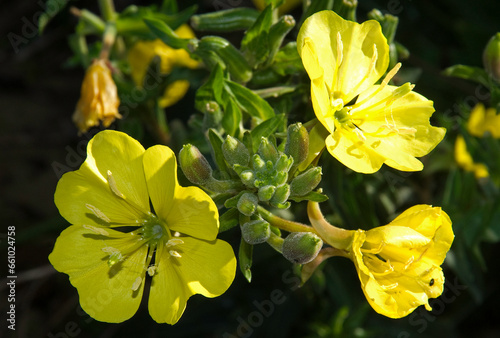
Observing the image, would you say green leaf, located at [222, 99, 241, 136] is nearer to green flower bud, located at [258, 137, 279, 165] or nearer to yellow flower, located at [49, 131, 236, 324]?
green flower bud, located at [258, 137, 279, 165]

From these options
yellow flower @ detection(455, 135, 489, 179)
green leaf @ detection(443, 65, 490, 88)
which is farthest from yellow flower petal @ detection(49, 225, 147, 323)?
yellow flower @ detection(455, 135, 489, 179)

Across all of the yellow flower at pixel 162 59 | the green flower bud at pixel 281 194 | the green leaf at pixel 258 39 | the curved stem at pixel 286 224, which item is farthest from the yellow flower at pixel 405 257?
the yellow flower at pixel 162 59

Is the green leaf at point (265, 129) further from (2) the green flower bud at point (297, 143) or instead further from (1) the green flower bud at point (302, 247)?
(1) the green flower bud at point (302, 247)

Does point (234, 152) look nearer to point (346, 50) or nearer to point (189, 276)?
→ point (189, 276)

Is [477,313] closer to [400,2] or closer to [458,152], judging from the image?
[458,152]

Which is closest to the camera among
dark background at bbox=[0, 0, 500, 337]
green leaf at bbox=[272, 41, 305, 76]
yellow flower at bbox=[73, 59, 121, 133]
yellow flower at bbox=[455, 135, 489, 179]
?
green leaf at bbox=[272, 41, 305, 76]

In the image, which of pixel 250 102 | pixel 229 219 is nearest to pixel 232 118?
pixel 250 102
